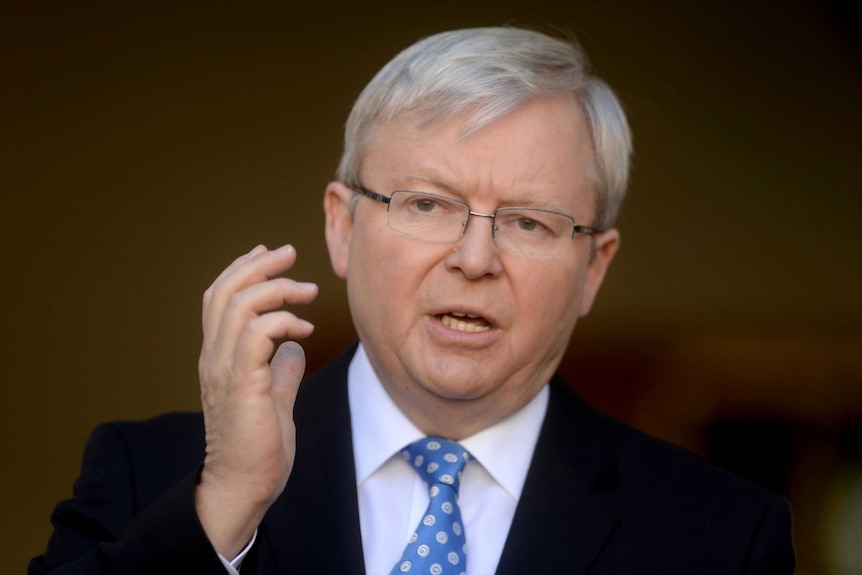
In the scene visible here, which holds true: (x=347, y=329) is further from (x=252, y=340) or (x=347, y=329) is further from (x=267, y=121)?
(x=252, y=340)

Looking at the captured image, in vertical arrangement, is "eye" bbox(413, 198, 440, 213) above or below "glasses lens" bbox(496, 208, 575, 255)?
above

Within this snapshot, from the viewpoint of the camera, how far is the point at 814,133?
4668 millimetres

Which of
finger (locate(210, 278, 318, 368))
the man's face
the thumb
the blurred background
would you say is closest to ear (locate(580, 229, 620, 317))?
the man's face

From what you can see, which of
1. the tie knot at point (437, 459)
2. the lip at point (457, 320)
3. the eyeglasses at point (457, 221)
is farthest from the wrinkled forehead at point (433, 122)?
the tie knot at point (437, 459)

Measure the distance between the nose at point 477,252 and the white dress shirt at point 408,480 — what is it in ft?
1.12

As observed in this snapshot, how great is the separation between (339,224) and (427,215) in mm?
277

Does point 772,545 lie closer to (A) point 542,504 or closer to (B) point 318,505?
(A) point 542,504

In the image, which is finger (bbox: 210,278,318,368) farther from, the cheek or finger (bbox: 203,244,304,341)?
the cheek

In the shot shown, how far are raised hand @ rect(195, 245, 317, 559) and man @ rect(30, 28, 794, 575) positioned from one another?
255 millimetres

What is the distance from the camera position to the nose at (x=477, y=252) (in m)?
2.19

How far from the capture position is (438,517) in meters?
2.19

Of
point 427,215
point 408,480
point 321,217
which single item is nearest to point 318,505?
point 408,480

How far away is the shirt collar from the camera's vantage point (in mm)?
2316

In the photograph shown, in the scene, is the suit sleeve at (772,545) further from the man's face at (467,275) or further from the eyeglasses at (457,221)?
the eyeglasses at (457,221)
